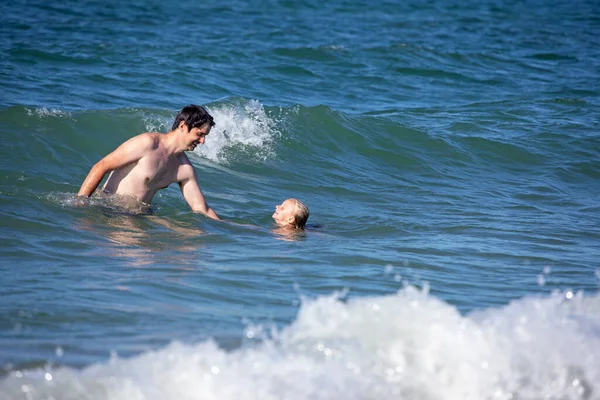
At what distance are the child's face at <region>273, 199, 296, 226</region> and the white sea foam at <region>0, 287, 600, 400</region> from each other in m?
3.20

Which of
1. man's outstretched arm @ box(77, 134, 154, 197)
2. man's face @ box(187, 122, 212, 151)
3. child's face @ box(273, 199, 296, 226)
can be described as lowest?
child's face @ box(273, 199, 296, 226)

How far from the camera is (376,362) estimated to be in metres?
4.97

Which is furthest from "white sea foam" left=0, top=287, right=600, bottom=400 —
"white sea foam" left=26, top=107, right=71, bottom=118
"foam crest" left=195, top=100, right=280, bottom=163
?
"white sea foam" left=26, top=107, right=71, bottom=118

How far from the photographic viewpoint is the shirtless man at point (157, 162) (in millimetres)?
8164

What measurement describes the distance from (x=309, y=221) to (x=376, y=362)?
4633 mm

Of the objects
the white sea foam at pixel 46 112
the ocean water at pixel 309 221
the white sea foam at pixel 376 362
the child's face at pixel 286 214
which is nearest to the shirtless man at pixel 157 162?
the ocean water at pixel 309 221

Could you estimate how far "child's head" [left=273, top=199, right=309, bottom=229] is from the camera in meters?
8.67

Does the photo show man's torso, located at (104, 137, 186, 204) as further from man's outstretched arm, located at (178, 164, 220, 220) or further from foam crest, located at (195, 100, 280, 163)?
foam crest, located at (195, 100, 280, 163)

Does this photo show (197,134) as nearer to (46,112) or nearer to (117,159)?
(117,159)

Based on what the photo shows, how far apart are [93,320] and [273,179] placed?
6247mm

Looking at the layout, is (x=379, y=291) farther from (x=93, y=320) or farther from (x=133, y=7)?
(x=133, y=7)

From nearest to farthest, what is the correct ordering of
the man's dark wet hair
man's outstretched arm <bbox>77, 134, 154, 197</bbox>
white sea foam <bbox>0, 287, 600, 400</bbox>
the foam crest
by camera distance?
white sea foam <bbox>0, 287, 600, 400</bbox>, man's outstretched arm <bbox>77, 134, 154, 197</bbox>, the man's dark wet hair, the foam crest

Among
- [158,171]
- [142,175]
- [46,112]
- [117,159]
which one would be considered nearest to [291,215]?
[158,171]

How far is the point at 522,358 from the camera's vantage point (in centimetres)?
508
